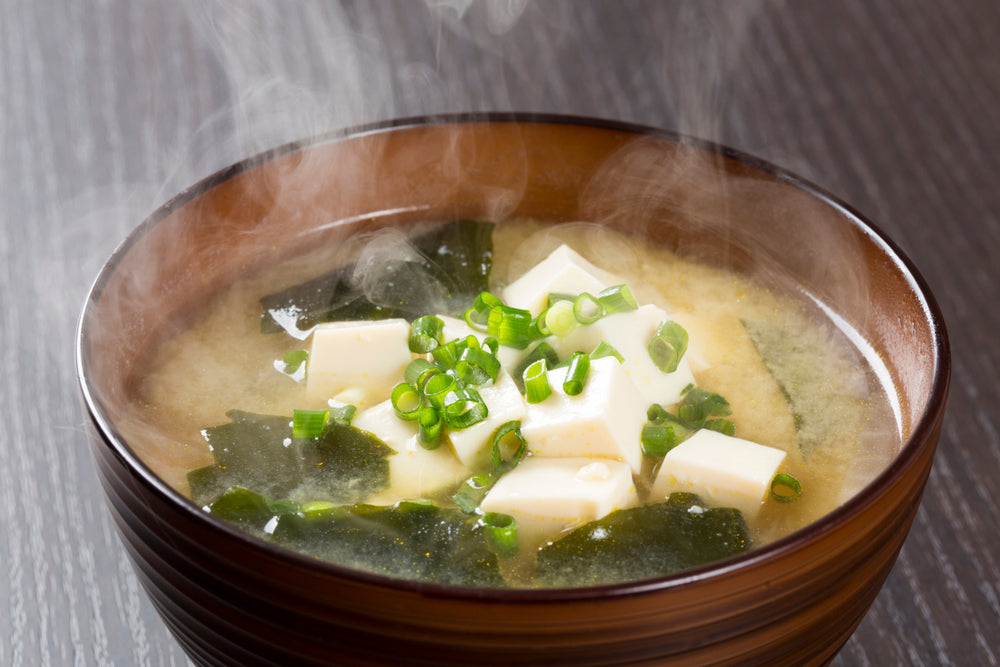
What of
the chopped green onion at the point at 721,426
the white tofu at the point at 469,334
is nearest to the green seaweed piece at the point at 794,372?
the chopped green onion at the point at 721,426

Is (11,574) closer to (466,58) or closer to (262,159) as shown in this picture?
(262,159)

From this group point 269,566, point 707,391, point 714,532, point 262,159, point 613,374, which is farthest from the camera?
point 262,159

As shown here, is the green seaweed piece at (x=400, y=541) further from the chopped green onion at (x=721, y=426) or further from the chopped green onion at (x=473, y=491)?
the chopped green onion at (x=721, y=426)

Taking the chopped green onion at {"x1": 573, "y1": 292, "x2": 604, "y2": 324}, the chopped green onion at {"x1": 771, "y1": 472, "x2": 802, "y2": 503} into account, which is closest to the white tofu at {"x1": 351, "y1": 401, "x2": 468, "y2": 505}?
the chopped green onion at {"x1": 573, "y1": 292, "x2": 604, "y2": 324}

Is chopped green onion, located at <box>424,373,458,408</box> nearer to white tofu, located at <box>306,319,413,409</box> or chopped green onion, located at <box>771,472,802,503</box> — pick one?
white tofu, located at <box>306,319,413,409</box>

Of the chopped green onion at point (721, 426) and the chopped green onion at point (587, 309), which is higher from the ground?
the chopped green onion at point (587, 309)

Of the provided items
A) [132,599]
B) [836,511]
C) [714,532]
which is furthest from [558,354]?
[132,599]

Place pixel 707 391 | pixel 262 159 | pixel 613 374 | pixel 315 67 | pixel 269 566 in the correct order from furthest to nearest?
pixel 315 67 < pixel 262 159 < pixel 707 391 < pixel 613 374 < pixel 269 566

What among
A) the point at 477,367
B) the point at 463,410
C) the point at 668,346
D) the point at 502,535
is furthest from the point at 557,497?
the point at 668,346
